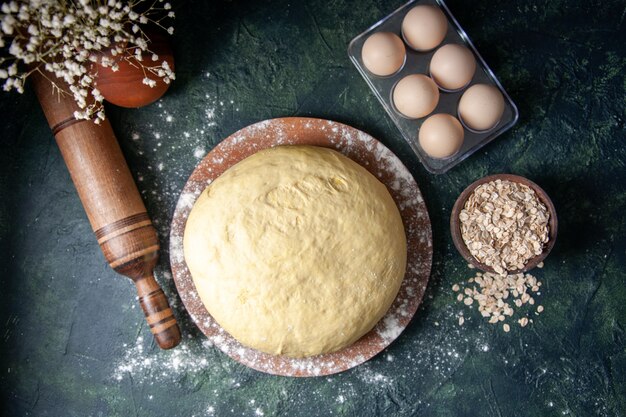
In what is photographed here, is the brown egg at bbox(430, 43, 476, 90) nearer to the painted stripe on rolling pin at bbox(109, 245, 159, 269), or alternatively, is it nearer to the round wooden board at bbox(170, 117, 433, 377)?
the round wooden board at bbox(170, 117, 433, 377)

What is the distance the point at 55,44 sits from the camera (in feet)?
4.69

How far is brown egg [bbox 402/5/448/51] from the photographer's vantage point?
168 centimetres

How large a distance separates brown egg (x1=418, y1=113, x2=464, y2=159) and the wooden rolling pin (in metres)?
0.89

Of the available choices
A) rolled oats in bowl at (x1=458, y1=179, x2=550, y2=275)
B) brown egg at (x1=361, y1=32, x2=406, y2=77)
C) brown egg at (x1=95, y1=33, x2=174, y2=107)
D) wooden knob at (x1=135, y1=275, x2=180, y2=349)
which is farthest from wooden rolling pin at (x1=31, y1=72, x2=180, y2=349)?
rolled oats in bowl at (x1=458, y1=179, x2=550, y2=275)

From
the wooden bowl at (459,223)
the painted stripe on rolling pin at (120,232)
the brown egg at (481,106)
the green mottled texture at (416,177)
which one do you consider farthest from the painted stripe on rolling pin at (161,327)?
the brown egg at (481,106)

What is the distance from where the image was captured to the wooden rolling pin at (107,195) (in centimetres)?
161

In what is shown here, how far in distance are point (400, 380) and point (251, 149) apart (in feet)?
3.00

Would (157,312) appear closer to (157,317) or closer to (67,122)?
(157,317)

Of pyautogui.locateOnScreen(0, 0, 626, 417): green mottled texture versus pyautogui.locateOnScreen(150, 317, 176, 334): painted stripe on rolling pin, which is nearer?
pyautogui.locateOnScreen(150, 317, 176, 334): painted stripe on rolling pin

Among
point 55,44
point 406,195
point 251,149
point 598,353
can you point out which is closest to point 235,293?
point 251,149

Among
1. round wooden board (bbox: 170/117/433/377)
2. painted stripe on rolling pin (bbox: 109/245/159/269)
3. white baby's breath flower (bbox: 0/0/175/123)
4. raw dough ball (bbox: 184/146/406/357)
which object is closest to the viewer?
white baby's breath flower (bbox: 0/0/175/123)

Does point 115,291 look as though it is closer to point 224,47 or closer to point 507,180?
point 224,47

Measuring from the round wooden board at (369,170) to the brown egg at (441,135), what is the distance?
0.12 m

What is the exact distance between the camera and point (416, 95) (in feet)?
5.48
